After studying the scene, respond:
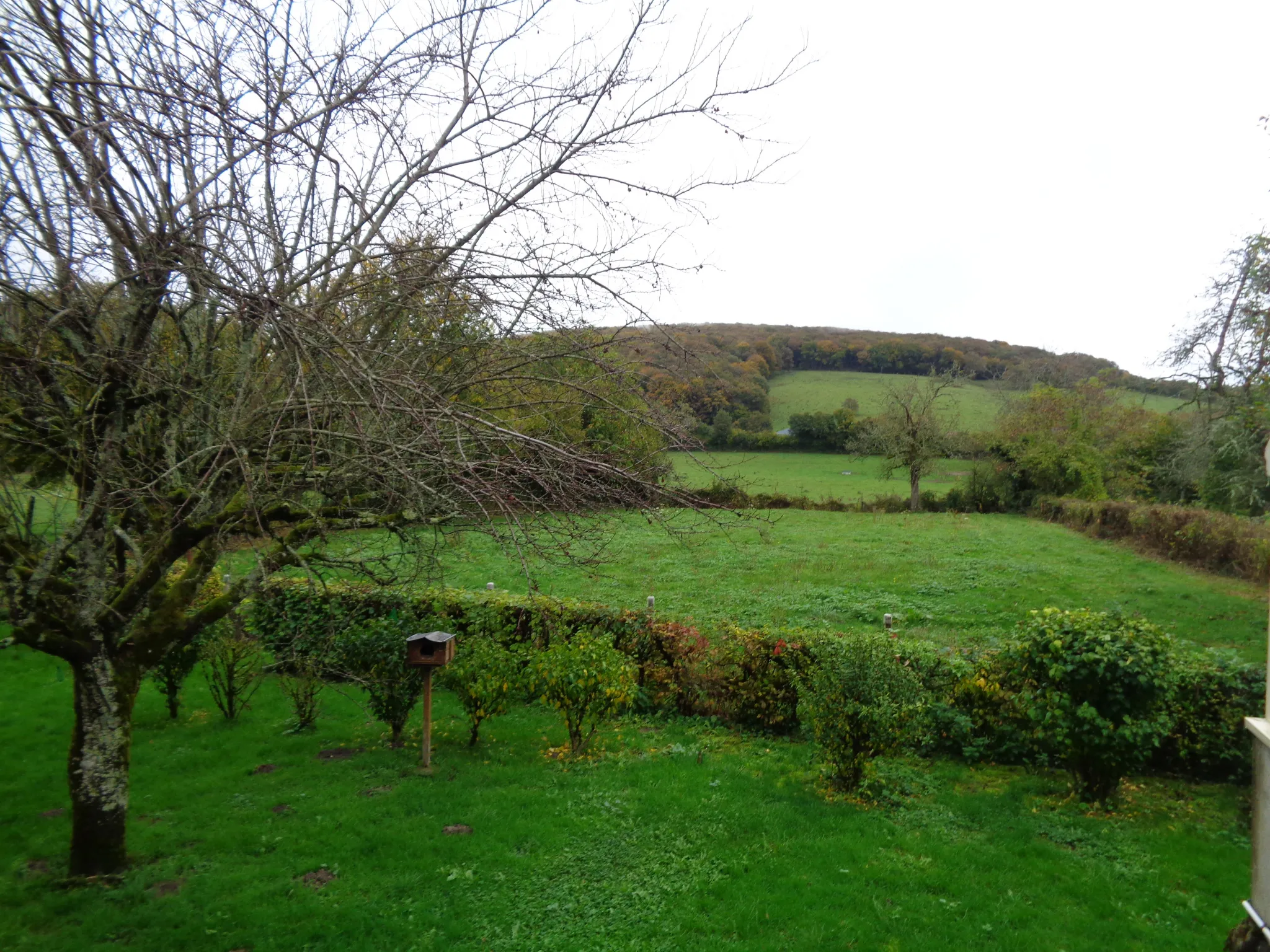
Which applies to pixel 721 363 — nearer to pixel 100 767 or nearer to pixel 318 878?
pixel 318 878

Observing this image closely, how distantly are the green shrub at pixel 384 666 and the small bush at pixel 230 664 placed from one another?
4.61ft

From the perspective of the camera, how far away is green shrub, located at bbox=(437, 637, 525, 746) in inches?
286

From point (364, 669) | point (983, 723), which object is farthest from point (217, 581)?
point (983, 723)

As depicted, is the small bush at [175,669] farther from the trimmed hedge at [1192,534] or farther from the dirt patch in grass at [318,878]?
the trimmed hedge at [1192,534]

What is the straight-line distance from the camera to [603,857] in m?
5.27

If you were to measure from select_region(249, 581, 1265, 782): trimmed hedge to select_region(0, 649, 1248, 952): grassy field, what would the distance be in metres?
0.42

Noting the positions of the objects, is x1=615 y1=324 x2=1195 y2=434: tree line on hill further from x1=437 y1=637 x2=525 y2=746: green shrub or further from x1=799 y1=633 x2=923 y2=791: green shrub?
x1=437 y1=637 x2=525 y2=746: green shrub

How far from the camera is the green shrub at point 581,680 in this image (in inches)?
277

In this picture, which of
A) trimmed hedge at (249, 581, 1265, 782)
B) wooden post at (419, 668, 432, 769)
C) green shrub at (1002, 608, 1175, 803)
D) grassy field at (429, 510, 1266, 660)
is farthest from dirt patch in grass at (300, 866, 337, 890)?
green shrub at (1002, 608, 1175, 803)

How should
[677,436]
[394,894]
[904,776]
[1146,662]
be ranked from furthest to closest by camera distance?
[904,776]
[1146,662]
[394,894]
[677,436]

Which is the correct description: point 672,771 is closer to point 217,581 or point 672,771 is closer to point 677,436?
point 677,436

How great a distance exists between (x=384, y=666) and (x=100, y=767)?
111 inches

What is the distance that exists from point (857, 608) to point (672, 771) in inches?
283

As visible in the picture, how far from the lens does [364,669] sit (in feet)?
24.9
